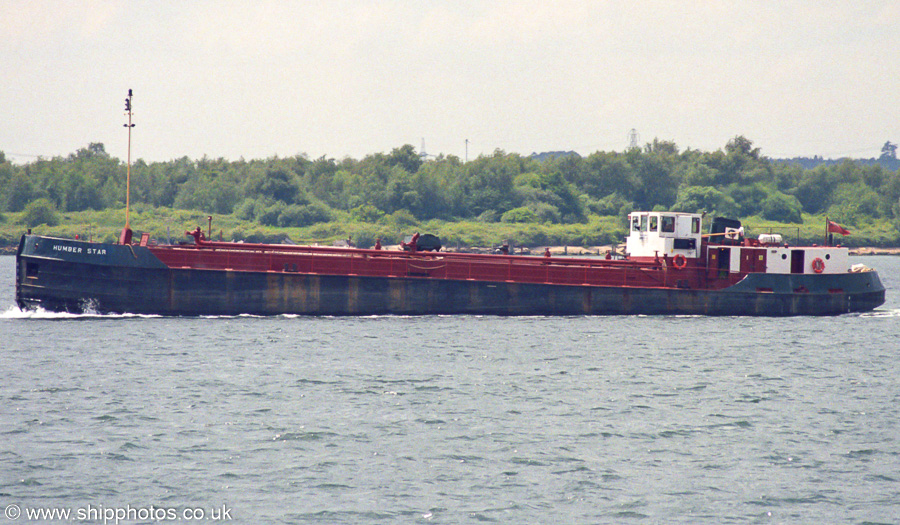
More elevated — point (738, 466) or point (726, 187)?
point (726, 187)

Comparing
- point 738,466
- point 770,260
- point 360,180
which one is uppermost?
point 360,180

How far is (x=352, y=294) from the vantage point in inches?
1906

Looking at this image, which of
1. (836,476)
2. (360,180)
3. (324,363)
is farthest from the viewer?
(360,180)

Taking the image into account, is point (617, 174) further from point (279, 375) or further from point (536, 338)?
point (279, 375)

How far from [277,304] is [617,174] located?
137 metres

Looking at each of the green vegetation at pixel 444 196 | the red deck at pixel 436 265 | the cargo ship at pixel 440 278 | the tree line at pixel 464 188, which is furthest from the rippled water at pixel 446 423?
the tree line at pixel 464 188

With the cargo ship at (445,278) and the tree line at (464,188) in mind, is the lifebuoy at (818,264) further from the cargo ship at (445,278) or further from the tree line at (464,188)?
the tree line at (464,188)

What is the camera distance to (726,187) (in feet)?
579

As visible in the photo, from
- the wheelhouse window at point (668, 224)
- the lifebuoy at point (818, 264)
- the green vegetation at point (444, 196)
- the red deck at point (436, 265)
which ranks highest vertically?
the green vegetation at point (444, 196)

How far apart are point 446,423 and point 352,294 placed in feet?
72.0

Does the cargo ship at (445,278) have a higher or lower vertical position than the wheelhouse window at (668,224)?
lower

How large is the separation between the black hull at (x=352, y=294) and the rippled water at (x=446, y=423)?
5.31ft

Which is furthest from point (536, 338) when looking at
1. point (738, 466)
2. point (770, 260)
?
point (738, 466)

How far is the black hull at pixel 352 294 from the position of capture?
45.1 m
